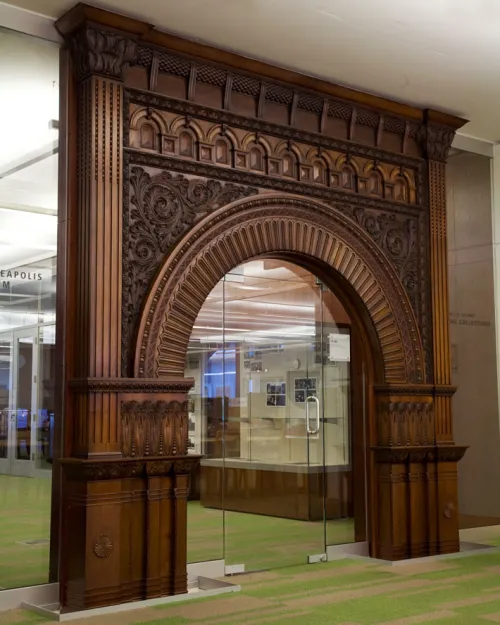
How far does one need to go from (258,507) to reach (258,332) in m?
1.35

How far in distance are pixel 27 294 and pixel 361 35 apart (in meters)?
2.87

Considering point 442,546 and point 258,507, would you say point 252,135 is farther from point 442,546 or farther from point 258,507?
point 442,546

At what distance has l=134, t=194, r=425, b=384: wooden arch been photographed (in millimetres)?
5984

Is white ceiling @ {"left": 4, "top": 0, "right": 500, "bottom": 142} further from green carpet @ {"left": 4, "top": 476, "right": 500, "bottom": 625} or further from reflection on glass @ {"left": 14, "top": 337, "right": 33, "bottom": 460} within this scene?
green carpet @ {"left": 4, "top": 476, "right": 500, "bottom": 625}

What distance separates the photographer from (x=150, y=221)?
6023 millimetres

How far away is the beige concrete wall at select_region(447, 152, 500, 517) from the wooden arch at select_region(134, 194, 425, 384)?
1009mm

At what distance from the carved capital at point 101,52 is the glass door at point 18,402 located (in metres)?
1.74

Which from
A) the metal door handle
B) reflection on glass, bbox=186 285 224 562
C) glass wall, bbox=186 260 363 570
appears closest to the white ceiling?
glass wall, bbox=186 260 363 570

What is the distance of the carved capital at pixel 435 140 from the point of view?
7.71m

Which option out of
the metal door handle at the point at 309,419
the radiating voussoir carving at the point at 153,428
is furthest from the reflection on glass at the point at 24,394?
the metal door handle at the point at 309,419

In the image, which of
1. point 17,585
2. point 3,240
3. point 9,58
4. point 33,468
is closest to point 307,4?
point 9,58

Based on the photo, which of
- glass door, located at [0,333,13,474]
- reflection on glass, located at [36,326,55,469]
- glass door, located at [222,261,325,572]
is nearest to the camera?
glass door, located at [0,333,13,474]

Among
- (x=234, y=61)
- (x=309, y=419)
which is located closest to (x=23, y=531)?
(x=309, y=419)

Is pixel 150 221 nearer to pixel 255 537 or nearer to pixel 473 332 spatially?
pixel 255 537
